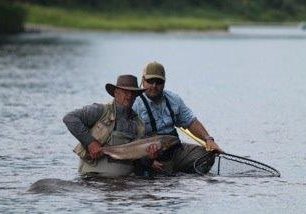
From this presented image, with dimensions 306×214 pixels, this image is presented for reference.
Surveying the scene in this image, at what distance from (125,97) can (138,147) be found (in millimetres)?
739

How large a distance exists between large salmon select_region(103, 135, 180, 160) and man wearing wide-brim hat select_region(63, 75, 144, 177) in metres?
0.16

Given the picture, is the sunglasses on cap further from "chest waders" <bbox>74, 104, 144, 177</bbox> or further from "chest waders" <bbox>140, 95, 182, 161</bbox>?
"chest waders" <bbox>74, 104, 144, 177</bbox>

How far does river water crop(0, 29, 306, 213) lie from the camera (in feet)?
46.4

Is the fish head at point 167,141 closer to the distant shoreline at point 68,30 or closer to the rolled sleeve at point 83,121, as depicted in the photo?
the rolled sleeve at point 83,121

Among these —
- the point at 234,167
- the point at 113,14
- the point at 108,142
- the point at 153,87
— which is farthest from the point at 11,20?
the point at 108,142

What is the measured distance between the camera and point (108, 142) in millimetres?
15016

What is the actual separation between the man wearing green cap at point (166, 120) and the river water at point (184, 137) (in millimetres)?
268

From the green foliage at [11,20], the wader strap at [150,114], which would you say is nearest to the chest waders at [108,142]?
the wader strap at [150,114]

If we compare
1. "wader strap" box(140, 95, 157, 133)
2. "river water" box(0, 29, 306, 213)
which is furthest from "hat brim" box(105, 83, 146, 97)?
"river water" box(0, 29, 306, 213)

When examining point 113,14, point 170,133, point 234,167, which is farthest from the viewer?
point 113,14

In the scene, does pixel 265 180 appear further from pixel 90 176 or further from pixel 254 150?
pixel 254 150

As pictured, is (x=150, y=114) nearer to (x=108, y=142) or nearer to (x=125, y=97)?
(x=125, y=97)

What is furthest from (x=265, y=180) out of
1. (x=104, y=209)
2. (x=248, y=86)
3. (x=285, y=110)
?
(x=248, y=86)

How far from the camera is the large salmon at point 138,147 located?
1470cm
